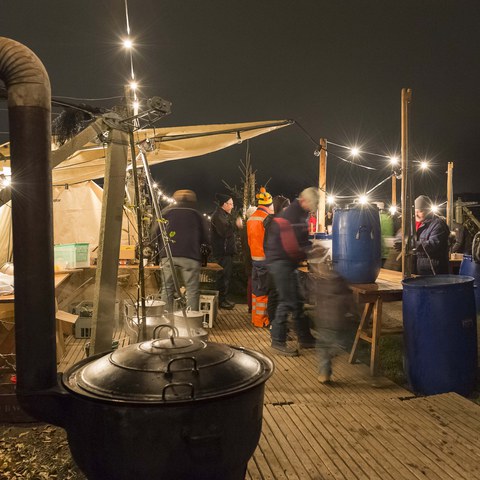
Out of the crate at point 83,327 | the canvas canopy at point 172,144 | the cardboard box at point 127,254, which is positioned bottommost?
the crate at point 83,327

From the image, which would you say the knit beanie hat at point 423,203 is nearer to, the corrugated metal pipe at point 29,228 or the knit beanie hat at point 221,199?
the knit beanie hat at point 221,199

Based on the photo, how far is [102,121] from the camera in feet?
13.8

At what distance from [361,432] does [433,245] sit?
4061 mm

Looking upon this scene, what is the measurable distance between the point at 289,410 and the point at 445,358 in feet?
6.13

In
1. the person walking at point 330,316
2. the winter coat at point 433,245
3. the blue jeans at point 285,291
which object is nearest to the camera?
the person walking at point 330,316

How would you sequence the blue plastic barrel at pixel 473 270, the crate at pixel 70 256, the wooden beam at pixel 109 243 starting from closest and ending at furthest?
the wooden beam at pixel 109 243 < the crate at pixel 70 256 < the blue plastic barrel at pixel 473 270

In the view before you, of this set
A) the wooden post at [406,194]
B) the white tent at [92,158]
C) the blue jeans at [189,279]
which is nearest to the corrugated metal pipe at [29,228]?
the white tent at [92,158]

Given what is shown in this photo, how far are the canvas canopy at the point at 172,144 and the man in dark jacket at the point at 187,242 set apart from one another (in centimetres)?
104

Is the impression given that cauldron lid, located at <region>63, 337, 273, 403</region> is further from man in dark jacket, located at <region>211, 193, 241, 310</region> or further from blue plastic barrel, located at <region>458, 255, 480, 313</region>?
blue plastic barrel, located at <region>458, 255, 480, 313</region>

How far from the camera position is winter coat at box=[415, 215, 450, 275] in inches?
278

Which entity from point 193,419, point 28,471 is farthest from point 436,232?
point 28,471

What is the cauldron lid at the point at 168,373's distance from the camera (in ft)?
7.97

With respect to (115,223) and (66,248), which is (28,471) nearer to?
(115,223)

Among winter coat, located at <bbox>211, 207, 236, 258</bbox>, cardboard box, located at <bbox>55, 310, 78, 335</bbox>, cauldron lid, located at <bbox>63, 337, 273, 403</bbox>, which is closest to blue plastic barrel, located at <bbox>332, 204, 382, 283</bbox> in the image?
cauldron lid, located at <bbox>63, 337, 273, 403</bbox>
